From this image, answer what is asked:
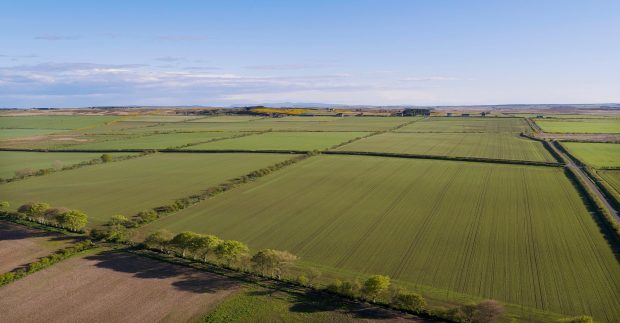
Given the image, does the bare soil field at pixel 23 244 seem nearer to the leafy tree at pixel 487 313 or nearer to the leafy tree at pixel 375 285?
the leafy tree at pixel 375 285

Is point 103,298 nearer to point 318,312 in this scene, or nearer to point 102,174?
point 318,312

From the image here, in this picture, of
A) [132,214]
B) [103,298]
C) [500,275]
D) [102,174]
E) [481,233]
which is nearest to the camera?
[103,298]

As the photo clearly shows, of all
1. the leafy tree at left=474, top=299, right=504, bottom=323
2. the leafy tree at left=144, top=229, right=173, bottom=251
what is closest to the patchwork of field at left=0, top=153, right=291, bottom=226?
the leafy tree at left=144, top=229, right=173, bottom=251

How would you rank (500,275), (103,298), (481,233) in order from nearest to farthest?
(103,298), (500,275), (481,233)

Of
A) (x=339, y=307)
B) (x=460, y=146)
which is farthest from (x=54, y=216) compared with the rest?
(x=460, y=146)

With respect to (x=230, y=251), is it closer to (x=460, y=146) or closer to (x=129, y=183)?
(x=129, y=183)

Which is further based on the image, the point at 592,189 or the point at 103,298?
the point at 592,189

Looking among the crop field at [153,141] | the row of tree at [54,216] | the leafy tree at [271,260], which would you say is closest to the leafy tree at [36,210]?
the row of tree at [54,216]

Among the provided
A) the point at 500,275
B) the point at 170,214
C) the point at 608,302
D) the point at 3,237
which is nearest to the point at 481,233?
the point at 500,275
